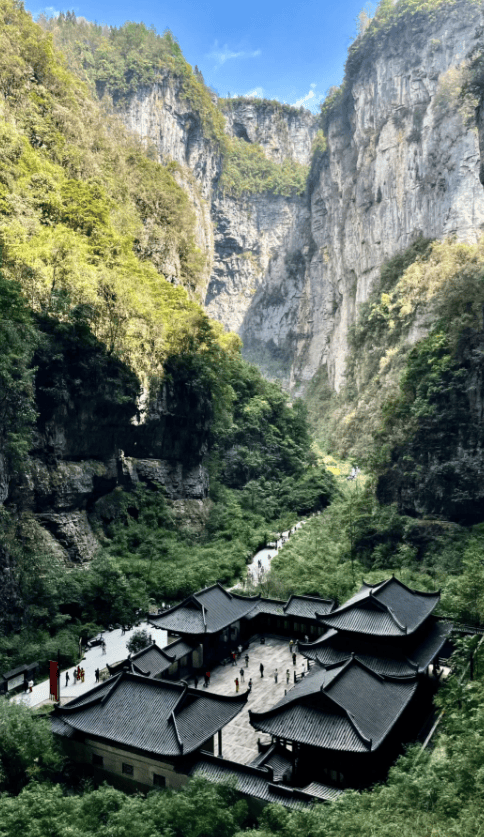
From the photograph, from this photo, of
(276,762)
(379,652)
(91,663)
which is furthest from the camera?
(91,663)

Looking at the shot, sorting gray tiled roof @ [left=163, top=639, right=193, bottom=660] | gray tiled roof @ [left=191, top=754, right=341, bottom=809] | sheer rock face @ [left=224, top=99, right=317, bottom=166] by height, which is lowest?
gray tiled roof @ [left=191, top=754, right=341, bottom=809]

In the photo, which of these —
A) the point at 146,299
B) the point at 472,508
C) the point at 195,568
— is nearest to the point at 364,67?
the point at 146,299

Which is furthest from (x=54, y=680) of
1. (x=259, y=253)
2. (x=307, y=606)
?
(x=259, y=253)

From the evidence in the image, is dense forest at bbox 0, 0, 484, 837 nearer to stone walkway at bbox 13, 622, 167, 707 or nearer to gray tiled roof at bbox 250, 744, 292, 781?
stone walkway at bbox 13, 622, 167, 707

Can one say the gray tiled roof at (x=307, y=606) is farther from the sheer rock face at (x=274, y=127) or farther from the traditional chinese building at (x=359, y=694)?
the sheer rock face at (x=274, y=127)

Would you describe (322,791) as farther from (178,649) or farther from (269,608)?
(269,608)

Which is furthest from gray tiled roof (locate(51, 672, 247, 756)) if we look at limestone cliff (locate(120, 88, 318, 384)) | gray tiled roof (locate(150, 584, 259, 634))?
limestone cliff (locate(120, 88, 318, 384))

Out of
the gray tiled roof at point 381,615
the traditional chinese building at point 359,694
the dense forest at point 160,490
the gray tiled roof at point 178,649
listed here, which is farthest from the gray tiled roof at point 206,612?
the gray tiled roof at point 381,615
